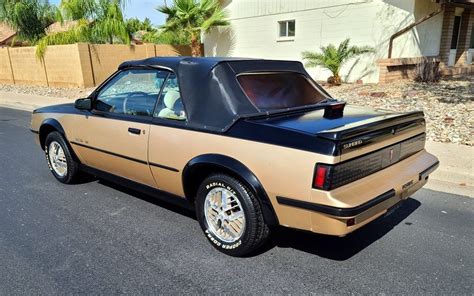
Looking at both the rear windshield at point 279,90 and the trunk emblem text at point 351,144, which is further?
the rear windshield at point 279,90

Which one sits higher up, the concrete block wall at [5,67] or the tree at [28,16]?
the tree at [28,16]

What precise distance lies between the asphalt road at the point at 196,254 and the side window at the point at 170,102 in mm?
1149

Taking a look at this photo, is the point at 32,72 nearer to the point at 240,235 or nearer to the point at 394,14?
the point at 394,14

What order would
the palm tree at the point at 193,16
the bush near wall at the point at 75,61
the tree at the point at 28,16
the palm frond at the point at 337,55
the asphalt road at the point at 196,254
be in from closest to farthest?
1. the asphalt road at the point at 196,254
2. the palm frond at the point at 337,55
3. the bush near wall at the point at 75,61
4. the palm tree at the point at 193,16
5. the tree at the point at 28,16

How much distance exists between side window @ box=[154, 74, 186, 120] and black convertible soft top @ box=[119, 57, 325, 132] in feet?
0.28

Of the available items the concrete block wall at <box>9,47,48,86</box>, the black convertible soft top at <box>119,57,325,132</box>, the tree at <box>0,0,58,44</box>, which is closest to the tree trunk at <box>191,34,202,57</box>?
the concrete block wall at <box>9,47,48,86</box>

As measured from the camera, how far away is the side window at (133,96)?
3787mm

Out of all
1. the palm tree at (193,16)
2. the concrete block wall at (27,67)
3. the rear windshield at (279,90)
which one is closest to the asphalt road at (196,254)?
the rear windshield at (279,90)

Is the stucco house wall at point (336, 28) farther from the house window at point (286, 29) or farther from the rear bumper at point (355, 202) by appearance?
the rear bumper at point (355, 202)

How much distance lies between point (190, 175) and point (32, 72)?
2078 cm

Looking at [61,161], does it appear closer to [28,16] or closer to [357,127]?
[357,127]

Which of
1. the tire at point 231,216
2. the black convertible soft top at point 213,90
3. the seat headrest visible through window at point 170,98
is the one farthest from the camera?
the seat headrest visible through window at point 170,98

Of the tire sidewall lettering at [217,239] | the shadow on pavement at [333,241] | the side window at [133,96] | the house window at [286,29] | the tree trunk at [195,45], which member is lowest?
the shadow on pavement at [333,241]

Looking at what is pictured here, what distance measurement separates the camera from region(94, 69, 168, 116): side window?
3.79 metres
